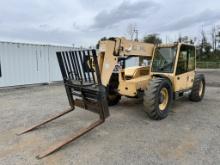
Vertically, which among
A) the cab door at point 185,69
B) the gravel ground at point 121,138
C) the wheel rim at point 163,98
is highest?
the cab door at point 185,69

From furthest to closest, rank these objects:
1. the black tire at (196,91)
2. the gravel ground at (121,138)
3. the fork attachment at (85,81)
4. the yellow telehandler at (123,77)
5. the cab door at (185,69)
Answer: the black tire at (196,91)
the cab door at (185,69)
the yellow telehandler at (123,77)
the fork attachment at (85,81)
the gravel ground at (121,138)

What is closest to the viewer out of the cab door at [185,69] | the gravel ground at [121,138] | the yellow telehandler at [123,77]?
the gravel ground at [121,138]

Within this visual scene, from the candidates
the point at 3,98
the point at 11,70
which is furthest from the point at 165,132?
the point at 11,70

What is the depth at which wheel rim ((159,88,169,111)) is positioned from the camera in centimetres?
555

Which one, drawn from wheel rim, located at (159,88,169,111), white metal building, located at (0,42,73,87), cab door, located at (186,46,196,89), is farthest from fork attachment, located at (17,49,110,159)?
white metal building, located at (0,42,73,87)

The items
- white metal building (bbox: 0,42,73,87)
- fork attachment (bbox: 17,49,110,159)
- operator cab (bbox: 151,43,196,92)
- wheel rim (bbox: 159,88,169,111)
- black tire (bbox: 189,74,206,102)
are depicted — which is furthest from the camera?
white metal building (bbox: 0,42,73,87)

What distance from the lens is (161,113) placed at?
5383 mm

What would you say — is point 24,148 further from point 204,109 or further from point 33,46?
point 33,46

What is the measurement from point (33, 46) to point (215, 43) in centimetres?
4870

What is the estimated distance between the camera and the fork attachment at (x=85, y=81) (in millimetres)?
4148

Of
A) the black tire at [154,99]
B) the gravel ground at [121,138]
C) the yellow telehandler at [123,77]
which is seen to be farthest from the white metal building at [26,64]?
the black tire at [154,99]

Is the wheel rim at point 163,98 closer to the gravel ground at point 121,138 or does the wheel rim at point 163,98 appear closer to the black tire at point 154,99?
the black tire at point 154,99

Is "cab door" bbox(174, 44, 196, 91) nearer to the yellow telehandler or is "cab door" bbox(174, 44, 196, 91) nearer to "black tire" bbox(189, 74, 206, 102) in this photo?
the yellow telehandler

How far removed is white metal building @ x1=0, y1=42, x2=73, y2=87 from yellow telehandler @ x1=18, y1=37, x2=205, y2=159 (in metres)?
6.43
